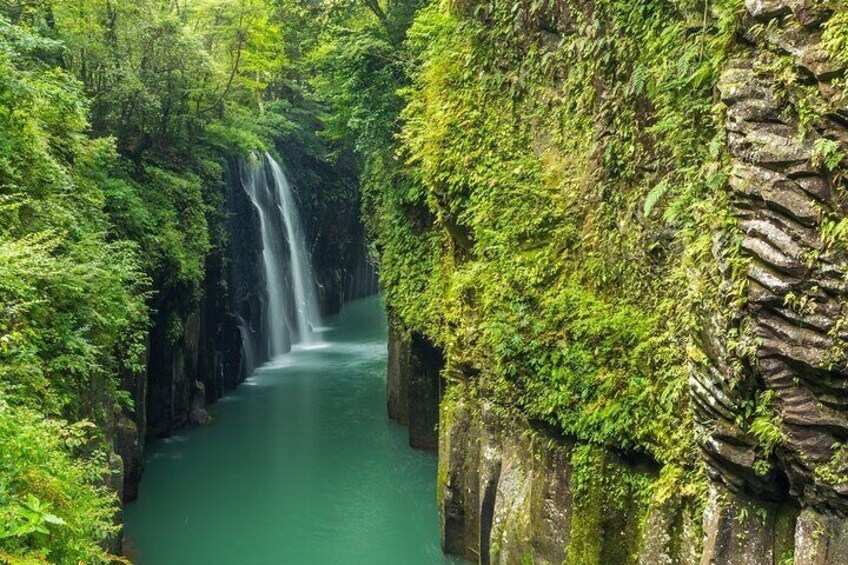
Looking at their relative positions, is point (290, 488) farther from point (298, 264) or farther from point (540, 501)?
point (298, 264)

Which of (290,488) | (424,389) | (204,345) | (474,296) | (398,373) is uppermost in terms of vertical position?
(474,296)

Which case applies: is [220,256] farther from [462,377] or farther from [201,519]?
[462,377]

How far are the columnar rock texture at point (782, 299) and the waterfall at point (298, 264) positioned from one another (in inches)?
947

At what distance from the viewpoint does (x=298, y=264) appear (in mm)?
30469

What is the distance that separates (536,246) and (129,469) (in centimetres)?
948

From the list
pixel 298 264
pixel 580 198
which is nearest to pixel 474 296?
pixel 580 198

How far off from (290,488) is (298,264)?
51.6ft

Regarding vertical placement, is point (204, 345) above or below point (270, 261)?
below

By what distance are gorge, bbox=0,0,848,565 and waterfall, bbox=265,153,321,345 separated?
225 inches

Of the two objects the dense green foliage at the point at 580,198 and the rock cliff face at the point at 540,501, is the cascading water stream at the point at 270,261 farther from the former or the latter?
the rock cliff face at the point at 540,501

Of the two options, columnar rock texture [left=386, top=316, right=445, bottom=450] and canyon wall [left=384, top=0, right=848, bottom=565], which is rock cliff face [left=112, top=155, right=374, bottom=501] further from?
canyon wall [left=384, top=0, right=848, bottom=565]

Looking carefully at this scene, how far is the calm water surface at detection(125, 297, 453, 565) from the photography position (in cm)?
1311

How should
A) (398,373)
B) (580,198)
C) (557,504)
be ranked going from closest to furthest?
(557,504) → (580,198) → (398,373)

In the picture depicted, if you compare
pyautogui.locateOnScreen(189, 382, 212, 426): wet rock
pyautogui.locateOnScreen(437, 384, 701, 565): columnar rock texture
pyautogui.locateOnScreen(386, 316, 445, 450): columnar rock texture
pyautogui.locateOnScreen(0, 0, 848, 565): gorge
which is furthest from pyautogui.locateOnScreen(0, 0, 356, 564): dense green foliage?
pyautogui.locateOnScreen(386, 316, 445, 450): columnar rock texture
